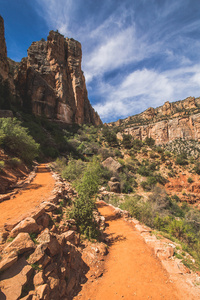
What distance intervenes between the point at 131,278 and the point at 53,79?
4147cm

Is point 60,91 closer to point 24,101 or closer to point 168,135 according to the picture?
point 24,101

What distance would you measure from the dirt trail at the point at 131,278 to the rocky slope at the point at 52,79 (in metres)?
30.7

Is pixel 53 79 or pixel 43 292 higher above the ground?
pixel 53 79

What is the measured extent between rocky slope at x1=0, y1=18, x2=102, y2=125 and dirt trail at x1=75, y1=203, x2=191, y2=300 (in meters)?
30.7

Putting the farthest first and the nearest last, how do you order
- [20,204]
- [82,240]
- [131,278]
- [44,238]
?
[20,204] < [82,240] < [131,278] < [44,238]

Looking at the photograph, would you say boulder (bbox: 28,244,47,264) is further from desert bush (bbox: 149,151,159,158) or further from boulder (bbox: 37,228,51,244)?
desert bush (bbox: 149,151,159,158)

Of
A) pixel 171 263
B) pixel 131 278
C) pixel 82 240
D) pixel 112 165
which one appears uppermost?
pixel 112 165

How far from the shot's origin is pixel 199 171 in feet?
75.8

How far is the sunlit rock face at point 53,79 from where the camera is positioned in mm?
29484

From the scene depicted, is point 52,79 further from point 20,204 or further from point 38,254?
point 38,254

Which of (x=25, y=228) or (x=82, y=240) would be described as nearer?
(x=25, y=228)

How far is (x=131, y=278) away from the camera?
10.8 feet

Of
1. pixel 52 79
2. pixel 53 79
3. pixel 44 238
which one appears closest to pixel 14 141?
pixel 44 238

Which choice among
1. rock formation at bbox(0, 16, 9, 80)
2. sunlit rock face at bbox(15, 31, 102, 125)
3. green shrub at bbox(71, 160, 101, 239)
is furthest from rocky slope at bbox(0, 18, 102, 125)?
green shrub at bbox(71, 160, 101, 239)
